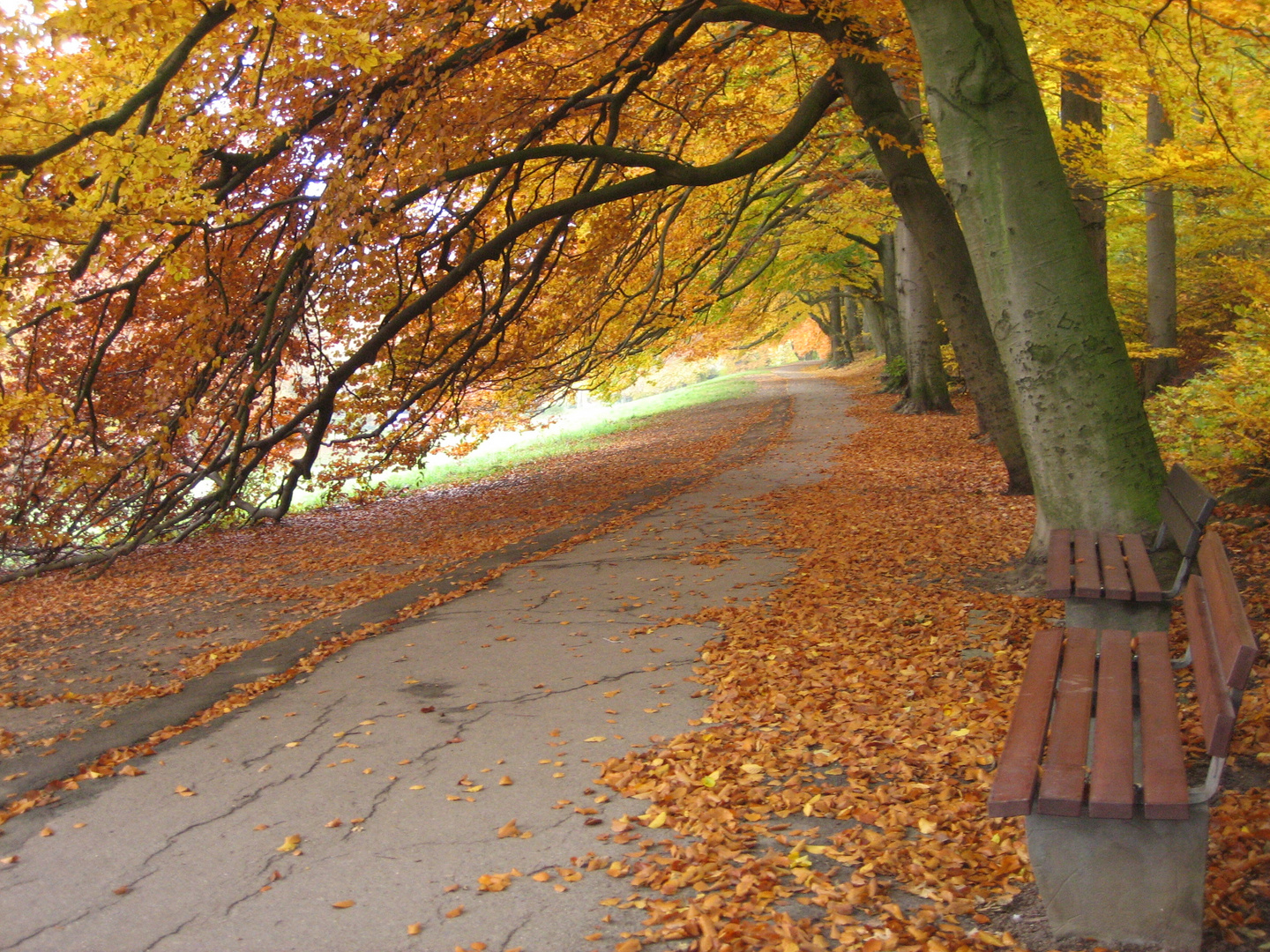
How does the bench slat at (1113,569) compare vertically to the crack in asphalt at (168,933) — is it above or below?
above

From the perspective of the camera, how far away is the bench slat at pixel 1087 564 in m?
4.16

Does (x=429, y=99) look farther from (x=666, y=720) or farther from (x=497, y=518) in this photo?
(x=497, y=518)

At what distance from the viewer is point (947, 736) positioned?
4.20m

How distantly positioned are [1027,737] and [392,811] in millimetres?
2550

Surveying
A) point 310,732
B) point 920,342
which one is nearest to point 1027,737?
point 310,732

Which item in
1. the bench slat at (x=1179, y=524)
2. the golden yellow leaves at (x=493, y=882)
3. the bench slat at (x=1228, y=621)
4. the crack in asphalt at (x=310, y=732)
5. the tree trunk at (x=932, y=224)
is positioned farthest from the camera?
the tree trunk at (x=932, y=224)

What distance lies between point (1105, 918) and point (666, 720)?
7.75 feet

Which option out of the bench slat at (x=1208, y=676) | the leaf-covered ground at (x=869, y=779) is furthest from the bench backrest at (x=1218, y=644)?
the leaf-covered ground at (x=869, y=779)

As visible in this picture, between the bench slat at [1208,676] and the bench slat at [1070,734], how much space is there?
32 centimetres

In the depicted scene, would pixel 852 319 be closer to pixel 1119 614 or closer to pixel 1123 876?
pixel 1119 614

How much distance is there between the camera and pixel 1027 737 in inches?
111

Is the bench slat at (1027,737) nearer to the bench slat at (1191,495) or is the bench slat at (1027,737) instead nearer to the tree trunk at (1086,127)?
the bench slat at (1191,495)

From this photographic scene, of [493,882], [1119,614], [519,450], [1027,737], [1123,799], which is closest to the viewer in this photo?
[1123,799]

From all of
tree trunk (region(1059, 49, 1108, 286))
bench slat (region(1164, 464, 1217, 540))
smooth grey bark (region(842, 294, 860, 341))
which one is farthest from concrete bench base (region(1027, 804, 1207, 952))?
smooth grey bark (region(842, 294, 860, 341))
